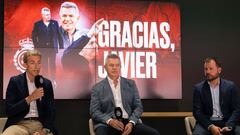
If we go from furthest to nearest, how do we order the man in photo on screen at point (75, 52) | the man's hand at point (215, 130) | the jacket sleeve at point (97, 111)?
the man in photo on screen at point (75, 52) → the man's hand at point (215, 130) → the jacket sleeve at point (97, 111)

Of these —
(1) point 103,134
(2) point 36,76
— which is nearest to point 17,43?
(2) point 36,76

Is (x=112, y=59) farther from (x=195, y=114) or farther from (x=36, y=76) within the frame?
(x=195, y=114)

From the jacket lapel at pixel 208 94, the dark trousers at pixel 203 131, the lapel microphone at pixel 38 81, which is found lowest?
the dark trousers at pixel 203 131

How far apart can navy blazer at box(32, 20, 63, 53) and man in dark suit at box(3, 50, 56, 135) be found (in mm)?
1015

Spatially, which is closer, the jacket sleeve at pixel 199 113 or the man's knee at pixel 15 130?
the man's knee at pixel 15 130

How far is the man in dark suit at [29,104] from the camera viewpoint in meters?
4.07

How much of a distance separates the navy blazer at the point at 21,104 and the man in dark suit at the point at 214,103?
1586 mm

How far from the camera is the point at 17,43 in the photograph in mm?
5152

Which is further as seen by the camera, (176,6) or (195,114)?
(176,6)

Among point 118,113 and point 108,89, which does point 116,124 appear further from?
point 108,89

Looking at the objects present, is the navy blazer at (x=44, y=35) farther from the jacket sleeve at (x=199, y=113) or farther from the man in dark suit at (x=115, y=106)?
the jacket sleeve at (x=199, y=113)

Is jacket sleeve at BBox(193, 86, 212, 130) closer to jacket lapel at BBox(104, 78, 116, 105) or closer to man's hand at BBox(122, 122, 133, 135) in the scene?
man's hand at BBox(122, 122, 133, 135)

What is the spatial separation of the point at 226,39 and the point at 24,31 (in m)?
2.87

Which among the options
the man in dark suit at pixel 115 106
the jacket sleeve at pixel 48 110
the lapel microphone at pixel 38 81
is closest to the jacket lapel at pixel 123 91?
the man in dark suit at pixel 115 106
